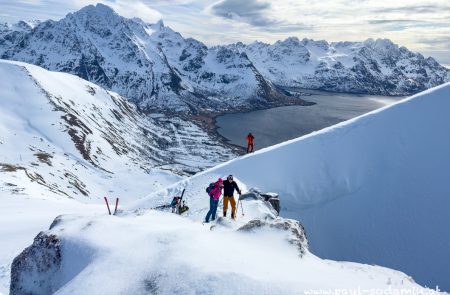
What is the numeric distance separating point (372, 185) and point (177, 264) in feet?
68.4

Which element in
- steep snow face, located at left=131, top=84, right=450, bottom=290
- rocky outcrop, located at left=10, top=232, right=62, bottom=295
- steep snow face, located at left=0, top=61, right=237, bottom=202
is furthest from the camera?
steep snow face, located at left=0, top=61, right=237, bottom=202

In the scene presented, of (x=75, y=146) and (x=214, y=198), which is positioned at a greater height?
(x=214, y=198)

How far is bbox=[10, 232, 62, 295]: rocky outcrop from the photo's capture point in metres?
12.8

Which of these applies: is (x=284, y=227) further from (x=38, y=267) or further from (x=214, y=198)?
(x=38, y=267)

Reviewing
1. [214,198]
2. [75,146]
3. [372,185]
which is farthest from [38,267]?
[75,146]

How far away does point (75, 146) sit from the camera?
3871 inches

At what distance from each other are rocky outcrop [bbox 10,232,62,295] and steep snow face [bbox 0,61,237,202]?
107 ft

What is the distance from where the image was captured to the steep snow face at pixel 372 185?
23516 mm

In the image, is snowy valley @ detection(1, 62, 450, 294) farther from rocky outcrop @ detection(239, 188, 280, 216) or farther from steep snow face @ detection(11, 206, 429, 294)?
rocky outcrop @ detection(239, 188, 280, 216)

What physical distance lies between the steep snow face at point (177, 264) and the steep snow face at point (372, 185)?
869 cm

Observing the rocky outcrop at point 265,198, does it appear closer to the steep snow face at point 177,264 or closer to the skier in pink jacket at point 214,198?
the skier in pink jacket at point 214,198

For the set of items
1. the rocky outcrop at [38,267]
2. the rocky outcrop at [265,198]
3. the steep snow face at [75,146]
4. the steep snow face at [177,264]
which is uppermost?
the steep snow face at [177,264]

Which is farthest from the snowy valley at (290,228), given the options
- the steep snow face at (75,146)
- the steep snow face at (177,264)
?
the steep snow face at (75,146)

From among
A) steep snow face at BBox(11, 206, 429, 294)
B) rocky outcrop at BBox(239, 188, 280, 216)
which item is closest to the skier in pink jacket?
rocky outcrop at BBox(239, 188, 280, 216)
